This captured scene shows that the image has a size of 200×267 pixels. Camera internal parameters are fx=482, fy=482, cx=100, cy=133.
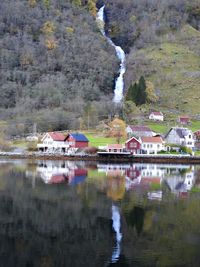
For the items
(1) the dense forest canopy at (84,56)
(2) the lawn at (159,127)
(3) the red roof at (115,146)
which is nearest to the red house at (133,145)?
(3) the red roof at (115,146)

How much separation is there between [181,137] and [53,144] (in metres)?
22.9

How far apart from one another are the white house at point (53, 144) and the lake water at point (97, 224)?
44387mm

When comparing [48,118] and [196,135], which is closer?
[196,135]

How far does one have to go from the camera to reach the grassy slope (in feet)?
384

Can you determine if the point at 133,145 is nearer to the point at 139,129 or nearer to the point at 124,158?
the point at 124,158

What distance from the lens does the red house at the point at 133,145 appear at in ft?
263

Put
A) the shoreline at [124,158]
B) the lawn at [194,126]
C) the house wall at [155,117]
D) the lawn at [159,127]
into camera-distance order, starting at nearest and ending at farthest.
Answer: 1. the shoreline at [124,158]
2. the lawn at [159,127]
3. the lawn at [194,126]
4. the house wall at [155,117]

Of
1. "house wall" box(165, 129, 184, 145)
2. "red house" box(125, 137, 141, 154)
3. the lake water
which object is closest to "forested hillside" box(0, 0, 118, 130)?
"house wall" box(165, 129, 184, 145)

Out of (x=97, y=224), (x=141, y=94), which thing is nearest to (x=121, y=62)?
(x=141, y=94)

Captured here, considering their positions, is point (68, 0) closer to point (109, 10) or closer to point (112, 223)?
point (109, 10)

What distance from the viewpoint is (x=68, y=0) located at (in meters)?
183

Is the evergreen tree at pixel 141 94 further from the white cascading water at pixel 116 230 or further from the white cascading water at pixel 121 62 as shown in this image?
the white cascading water at pixel 116 230

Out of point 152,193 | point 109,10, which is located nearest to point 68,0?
point 109,10

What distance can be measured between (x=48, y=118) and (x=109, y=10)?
105002 millimetres
